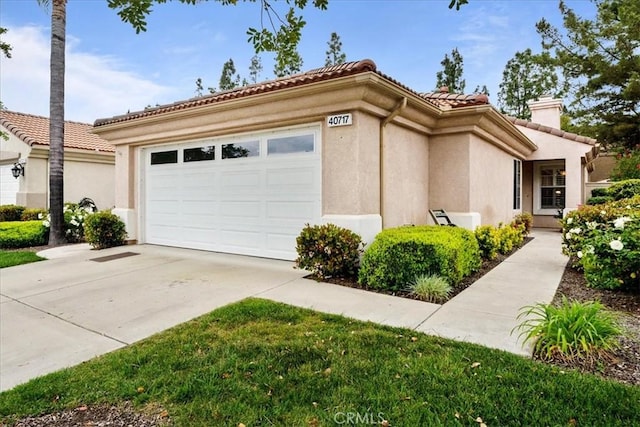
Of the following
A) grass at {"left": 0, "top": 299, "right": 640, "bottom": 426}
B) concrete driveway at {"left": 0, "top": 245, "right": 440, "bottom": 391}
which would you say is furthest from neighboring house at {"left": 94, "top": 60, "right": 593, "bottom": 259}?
grass at {"left": 0, "top": 299, "right": 640, "bottom": 426}

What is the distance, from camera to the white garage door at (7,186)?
50.0ft

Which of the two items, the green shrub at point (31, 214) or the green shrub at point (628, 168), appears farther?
the green shrub at point (628, 168)

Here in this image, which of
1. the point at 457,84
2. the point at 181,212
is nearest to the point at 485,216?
the point at 181,212

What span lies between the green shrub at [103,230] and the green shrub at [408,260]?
765cm

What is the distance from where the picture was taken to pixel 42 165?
14.9 metres

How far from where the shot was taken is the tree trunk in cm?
1052

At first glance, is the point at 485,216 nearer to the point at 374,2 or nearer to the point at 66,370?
the point at 374,2

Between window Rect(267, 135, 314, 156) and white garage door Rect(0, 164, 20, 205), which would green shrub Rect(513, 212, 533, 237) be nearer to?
window Rect(267, 135, 314, 156)

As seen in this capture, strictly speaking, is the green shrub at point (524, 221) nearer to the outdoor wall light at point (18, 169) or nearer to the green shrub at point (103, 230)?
the green shrub at point (103, 230)

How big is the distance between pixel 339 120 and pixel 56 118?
9.13 m

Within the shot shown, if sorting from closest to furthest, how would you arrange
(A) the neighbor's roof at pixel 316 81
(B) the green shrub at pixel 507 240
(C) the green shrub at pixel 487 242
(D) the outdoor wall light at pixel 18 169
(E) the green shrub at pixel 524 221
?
(A) the neighbor's roof at pixel 316 81 < (C) the green shrub at pixel 487 242 < (B) the green shrub at pixel 507 240 < (E) the green shrub at pixel 524 221 < (D) the outdoor wall light at pixel 18 169

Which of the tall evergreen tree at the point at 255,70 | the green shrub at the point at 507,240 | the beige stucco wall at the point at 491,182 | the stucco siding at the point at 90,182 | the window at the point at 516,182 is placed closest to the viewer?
the green shrub at the point at 507,240

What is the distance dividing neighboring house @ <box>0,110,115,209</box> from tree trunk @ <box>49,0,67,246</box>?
4.51m

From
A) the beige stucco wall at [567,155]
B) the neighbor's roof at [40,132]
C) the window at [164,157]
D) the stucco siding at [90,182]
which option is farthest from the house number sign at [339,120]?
the stucco siding at [90,182]
